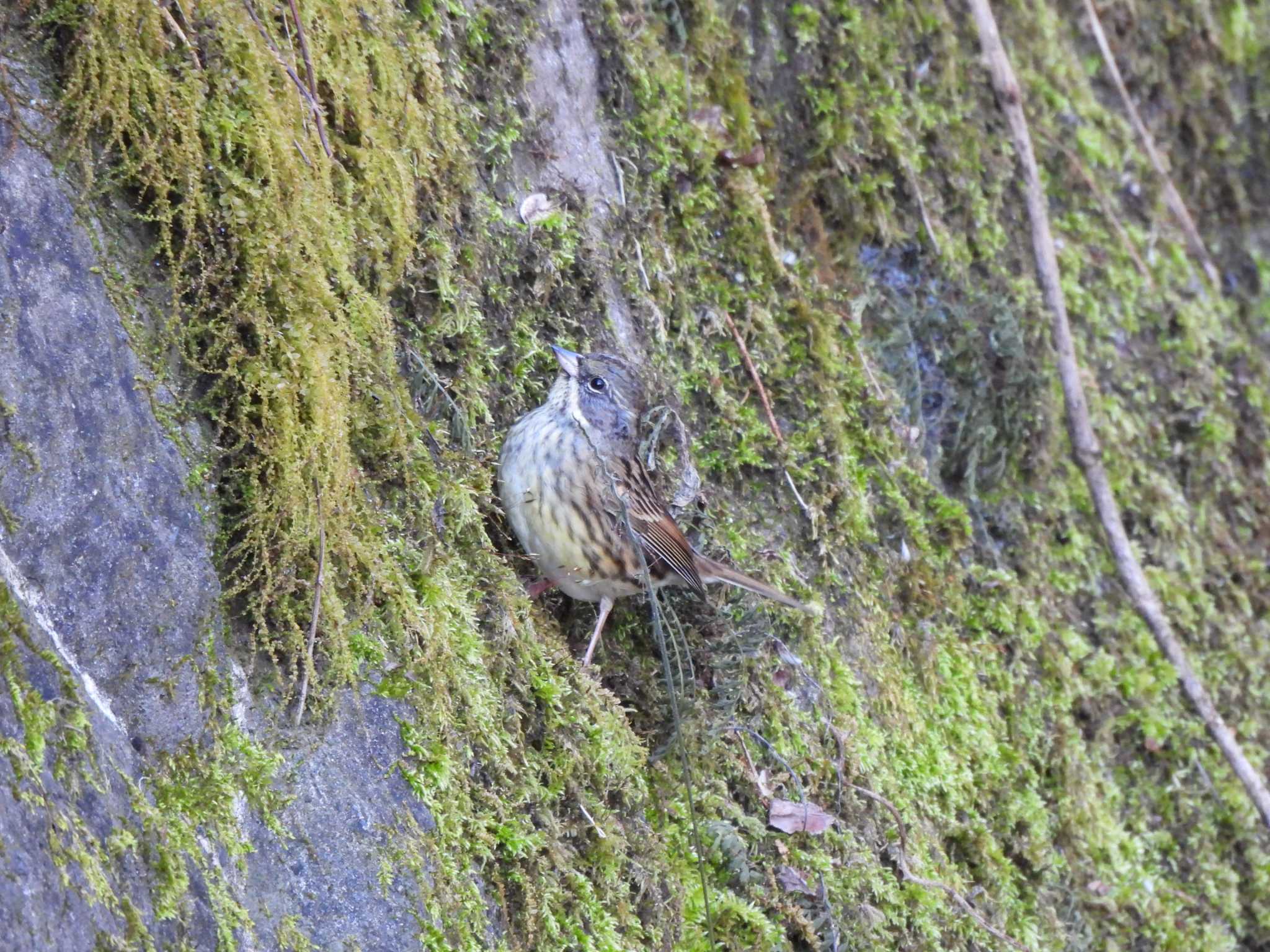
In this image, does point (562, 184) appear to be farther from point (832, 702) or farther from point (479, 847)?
point (479, 847)

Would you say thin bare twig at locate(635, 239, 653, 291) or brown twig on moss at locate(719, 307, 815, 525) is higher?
thin bare twig at locate(635, 239, 653, 291)

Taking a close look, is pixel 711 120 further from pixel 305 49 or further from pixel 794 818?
pixel 794 818

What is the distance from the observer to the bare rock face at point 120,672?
2.80m

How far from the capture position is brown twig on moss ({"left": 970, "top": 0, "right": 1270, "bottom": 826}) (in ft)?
20.1

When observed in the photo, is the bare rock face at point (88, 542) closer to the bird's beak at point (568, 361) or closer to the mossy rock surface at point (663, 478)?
the mossy rock surface at point (663, 478)

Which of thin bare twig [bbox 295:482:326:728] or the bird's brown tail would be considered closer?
thin bare twig [bbox 295:482:326:728]

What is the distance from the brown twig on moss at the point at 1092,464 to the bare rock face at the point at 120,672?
3951 millimetres

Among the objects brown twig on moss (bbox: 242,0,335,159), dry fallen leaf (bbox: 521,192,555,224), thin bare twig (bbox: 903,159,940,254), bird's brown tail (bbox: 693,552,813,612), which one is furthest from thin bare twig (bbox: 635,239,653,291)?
thin bare twig (bbox: 903,159,940,254)

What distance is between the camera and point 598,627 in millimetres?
4371

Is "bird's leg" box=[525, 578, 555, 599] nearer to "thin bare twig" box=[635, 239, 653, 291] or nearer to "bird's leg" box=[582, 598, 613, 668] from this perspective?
"bird's leg" box=[582, 598, 613, 668]

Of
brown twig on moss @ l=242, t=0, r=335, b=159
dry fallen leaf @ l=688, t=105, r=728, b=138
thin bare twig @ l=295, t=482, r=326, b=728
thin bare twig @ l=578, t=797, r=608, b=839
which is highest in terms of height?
brown twig on moss @ l=242, t=0, r=335, b=159

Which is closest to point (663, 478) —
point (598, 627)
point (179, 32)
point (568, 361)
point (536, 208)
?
point (568, 361)

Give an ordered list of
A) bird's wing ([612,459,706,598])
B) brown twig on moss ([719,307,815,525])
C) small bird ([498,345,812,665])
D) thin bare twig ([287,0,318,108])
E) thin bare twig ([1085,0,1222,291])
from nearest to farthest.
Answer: thin bare twig ([287,0,318,108]), small bird ([498,345,812,665]), bird's wing ([612,459,706,598]), brown twig on moss ([719,307,815,525]), thin bare twig ([1085,0,1222,291])

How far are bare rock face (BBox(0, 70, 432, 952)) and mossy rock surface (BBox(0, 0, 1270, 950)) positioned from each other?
1 cm
